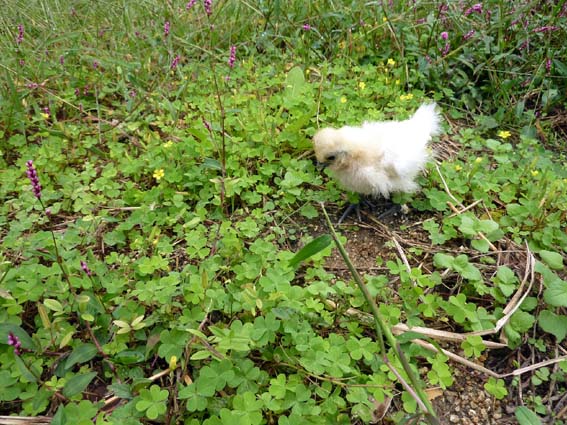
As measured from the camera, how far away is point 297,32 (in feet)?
12.9

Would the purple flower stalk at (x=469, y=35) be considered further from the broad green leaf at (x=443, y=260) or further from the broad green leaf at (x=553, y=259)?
the broad green leaf at (x=443, y=260)

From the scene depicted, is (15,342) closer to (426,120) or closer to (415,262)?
(415,262)

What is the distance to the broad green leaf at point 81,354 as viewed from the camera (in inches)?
68.1

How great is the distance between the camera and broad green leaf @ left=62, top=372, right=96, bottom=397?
5.44ft

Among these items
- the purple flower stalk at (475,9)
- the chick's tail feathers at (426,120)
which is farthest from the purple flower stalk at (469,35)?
the chick's tail feathers at (426,120)

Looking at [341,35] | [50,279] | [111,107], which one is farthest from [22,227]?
[341,35]

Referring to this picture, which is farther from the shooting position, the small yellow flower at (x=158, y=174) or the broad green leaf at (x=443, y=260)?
the small yellow flower at (x=158, y=174)

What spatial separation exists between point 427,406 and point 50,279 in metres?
1.77

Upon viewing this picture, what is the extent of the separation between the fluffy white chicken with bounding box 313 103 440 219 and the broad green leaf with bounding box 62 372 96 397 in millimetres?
1667

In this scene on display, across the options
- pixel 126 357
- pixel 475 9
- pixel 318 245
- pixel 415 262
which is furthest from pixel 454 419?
pixel 475 9

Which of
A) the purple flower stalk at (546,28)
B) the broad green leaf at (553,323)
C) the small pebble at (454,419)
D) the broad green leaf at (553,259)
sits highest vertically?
the purple flower stalk at (546,28)

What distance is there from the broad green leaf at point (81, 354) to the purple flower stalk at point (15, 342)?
189 mm

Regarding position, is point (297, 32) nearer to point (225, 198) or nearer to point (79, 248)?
point (225, 198)

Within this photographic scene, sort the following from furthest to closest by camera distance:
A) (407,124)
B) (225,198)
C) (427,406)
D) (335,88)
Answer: (335,88), (407,124), (225,198), (427,406)
